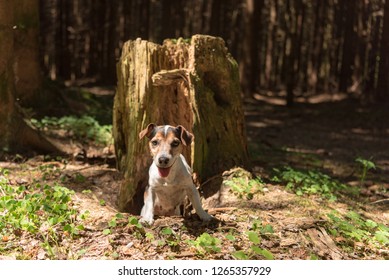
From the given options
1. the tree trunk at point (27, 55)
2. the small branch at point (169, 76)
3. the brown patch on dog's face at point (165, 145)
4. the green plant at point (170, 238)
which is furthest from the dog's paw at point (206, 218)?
the tree trunk at point (27, 55)

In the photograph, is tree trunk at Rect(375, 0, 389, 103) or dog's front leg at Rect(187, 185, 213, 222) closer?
dog's front leg at Rect(187, 185, 213, 222)

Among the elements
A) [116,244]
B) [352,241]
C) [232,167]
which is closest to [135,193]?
[232,167]

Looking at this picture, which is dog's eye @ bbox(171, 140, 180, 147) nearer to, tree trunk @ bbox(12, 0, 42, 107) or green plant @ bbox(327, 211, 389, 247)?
green plant @ bbox(327, 211, 389, 247)

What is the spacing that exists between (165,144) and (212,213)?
1.21m

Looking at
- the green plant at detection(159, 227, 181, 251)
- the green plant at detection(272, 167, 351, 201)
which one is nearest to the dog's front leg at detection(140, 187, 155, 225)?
the green plant at detection(159, 227, 181, 251)

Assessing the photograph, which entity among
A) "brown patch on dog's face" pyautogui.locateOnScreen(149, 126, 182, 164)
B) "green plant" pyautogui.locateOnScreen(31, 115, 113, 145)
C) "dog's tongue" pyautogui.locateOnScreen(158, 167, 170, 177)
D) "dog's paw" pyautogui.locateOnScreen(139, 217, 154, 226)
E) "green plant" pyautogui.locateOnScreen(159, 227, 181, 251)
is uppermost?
"brown patch on dog's face" pyautogui.locateOnScreen(149, 126, 182, 164)

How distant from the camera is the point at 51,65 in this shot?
24391 millimetres

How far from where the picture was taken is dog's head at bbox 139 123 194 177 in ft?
14.7

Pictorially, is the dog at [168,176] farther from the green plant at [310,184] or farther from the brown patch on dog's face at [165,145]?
the green plant at [310,184]

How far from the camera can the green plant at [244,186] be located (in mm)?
5914

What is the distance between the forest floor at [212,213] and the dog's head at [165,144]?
0.62 m

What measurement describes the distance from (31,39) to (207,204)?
5703 millimetres

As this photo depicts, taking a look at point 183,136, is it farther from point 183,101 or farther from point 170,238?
point 183,101

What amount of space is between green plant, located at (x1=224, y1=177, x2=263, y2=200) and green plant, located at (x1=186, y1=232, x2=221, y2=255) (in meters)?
1.66
